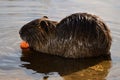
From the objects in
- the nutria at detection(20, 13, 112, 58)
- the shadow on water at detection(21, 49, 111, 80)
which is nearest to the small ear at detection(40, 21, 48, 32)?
the nutria at detection(20, 13, 112, 58)

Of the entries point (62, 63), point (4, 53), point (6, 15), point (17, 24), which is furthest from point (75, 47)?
point (6, 15)

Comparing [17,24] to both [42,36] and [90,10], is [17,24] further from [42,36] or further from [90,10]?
[90,10]

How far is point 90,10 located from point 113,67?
3.59 meters

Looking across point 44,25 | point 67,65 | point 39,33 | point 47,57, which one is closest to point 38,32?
point 39,33

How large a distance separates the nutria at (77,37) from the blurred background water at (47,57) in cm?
16

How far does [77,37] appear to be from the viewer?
7328mm

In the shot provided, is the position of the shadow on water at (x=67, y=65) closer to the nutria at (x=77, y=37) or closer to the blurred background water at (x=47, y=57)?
the blurred background water at (x=47, y=57)

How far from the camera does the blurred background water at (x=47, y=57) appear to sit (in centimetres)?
661

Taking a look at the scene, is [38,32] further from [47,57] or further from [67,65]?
[67,65]

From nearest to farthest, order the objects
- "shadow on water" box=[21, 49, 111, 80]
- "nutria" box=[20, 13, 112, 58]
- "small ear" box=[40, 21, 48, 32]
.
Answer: "shadow on water" box=[21, 49, 111, 80]
"nutria" box=[20, 13, 112, 58]
"small ear" box=[40, 21, 48, 32]

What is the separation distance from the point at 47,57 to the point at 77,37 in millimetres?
719

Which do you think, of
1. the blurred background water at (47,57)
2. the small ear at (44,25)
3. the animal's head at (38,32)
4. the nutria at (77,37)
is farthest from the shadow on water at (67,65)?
the small ear at (44,25)

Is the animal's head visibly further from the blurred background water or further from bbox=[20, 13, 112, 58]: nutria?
the blurred background water

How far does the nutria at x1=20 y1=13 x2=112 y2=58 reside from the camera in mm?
7332
